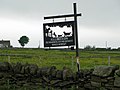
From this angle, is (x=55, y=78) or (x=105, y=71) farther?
(x=55, y=78)

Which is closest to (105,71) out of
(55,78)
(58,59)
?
(55,78)

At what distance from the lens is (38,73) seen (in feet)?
38.5

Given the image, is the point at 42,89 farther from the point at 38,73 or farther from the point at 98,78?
the point at 98,78

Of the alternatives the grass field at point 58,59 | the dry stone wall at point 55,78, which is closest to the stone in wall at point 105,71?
the dry stone wall at point 55,78

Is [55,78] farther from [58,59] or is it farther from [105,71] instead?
[58,59]

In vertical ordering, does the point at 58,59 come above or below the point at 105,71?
below

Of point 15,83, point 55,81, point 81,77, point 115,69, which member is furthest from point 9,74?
point 115,69

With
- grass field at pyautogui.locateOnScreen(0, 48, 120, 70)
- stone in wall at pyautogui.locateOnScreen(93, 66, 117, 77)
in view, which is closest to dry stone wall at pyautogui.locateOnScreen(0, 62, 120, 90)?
stone in wall at pyautogui.locateOnScreen(93, 66, 117, 77)

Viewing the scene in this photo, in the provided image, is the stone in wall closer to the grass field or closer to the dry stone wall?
the dry stone wall

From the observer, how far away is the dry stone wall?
1032 cm

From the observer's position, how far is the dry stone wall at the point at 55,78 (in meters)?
10.3

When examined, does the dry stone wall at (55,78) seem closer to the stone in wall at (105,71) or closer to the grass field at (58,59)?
the stone in wall at (105,71)

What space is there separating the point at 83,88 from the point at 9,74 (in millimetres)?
3201

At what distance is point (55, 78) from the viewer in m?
11.5
